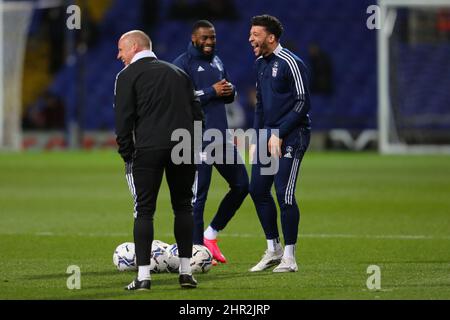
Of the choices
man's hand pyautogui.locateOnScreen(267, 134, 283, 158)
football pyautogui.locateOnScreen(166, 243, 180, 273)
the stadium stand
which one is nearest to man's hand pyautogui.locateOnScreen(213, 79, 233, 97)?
man's hand pyautogui.locateOnScreen(267, 134, 283, 158)

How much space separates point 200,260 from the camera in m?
9.86

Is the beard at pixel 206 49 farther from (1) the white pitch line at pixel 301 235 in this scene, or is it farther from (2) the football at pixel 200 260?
(1) the white pitch line at pixel 301 235

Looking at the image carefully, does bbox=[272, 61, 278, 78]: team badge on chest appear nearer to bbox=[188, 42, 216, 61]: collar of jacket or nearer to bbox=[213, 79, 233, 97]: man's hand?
bbox=[213, 79, 233, 97]: man's hand

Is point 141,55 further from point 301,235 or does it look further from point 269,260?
point 301,235

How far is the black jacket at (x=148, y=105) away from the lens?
8492 mm

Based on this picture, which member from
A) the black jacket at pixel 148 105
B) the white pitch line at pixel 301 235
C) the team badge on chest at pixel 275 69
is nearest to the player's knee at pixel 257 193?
the team badge on chest at pixel 275 69

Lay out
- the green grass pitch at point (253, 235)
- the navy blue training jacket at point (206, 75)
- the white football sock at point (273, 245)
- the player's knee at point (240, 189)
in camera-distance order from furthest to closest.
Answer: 1. the player's knee at point (240, 189)
2. the navy blue training jacket at point (206, 75)
3. the white football sock at point (273, 245)
4. the green grass pitch at point (253, 235)

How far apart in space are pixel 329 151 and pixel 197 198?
22.0 m

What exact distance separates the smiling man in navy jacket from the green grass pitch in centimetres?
45

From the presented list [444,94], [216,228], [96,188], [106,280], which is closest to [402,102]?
[444,94]

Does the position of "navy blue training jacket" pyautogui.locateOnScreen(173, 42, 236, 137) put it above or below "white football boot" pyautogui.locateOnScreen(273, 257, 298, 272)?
above

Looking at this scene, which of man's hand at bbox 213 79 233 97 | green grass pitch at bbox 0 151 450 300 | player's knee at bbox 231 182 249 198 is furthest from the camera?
player's knee at bbox 231 182 249 198

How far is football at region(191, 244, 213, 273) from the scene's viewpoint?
9836 mm
